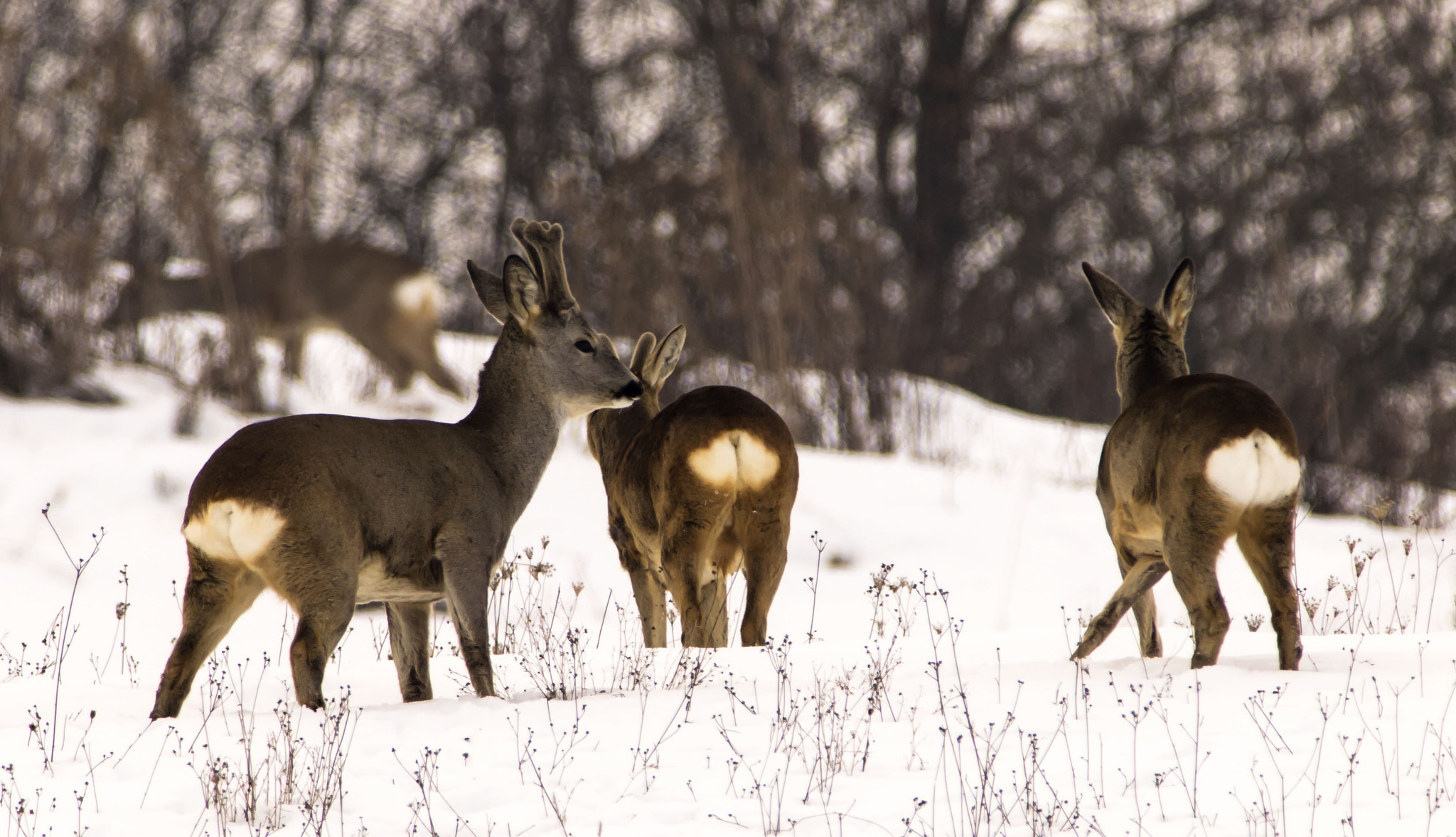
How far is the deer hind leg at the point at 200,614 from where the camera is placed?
5.12 m

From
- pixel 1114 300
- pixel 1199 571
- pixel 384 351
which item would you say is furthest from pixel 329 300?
pixel 1199 571

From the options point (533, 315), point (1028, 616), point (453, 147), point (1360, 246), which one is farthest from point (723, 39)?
point (533, 315)

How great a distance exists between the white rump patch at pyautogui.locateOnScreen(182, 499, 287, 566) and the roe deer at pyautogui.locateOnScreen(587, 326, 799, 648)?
195 cm

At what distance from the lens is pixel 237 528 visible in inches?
196

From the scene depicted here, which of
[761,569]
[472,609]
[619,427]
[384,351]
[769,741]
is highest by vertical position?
[384,351]

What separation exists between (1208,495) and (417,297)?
13.5 metres

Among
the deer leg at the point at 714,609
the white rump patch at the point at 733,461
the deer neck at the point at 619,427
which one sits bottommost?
the deer leg at the point at 714,609

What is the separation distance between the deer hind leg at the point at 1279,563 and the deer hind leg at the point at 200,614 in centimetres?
346

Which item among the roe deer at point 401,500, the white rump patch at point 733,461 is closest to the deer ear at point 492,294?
the roe deer at point 401,500

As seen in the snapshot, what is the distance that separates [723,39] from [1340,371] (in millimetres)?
10688

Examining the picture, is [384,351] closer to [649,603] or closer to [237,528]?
[649,603]

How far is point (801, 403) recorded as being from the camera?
15102 mm

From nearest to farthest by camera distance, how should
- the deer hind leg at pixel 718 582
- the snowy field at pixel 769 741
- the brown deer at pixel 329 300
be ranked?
1. the snowy field at pixel 769 741
2. the deer hind leg at pixel 718 582
3. the brown deer at pixel 329 300

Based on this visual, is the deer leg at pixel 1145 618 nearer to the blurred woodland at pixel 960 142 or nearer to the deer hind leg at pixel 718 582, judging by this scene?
the deer hind leg at pixel 718 582
